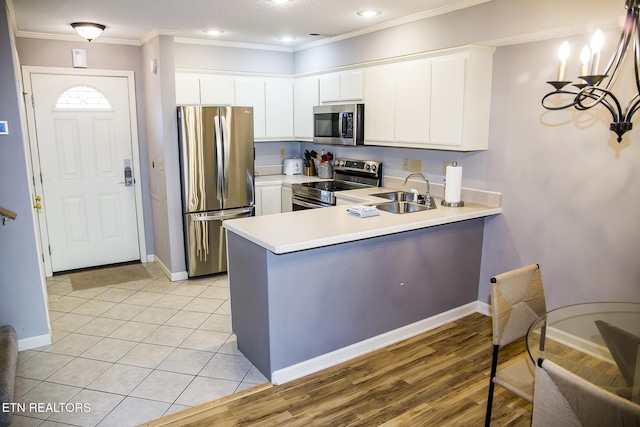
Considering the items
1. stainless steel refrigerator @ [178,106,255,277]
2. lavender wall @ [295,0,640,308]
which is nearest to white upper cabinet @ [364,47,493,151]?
Answer: lavender wall @ [295,0,640,308]

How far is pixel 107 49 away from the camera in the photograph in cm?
467

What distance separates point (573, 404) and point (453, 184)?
91.8 inches

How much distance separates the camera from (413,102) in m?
3.75

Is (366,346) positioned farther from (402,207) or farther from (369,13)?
(369,13)

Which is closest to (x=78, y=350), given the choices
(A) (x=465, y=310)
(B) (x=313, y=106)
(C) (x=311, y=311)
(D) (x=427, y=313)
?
(C) (x=311, y=311)

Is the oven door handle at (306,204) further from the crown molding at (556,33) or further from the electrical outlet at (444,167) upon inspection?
the crown molding at (556,33)

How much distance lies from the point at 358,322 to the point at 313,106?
2.78 m

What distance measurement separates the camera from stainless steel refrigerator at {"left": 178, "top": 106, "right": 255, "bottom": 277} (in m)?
4.32

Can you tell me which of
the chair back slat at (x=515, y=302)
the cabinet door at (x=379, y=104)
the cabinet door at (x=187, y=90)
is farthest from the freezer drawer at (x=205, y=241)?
the chair back slat at (x=515, y=302)

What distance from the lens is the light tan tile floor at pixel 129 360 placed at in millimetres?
2521

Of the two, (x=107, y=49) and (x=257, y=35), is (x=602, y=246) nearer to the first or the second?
(x=257, y=35)

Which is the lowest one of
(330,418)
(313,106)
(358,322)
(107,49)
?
(330,418)

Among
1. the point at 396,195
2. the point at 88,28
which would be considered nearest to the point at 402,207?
the point at 396,195

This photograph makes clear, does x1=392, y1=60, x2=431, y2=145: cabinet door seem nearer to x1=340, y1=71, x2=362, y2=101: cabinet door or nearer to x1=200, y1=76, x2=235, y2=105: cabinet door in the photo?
x1=340, y1=71, x2=362, y2=101: cabinet door
